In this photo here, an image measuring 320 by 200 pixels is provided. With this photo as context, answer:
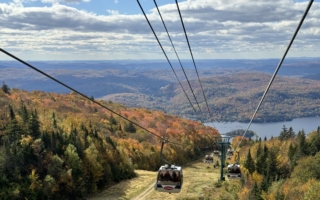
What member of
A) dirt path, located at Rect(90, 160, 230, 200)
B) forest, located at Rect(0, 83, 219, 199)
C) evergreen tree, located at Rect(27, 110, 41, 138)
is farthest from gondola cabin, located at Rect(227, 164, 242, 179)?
evergreen tree, located at Rect(27, 110, 41, 138)

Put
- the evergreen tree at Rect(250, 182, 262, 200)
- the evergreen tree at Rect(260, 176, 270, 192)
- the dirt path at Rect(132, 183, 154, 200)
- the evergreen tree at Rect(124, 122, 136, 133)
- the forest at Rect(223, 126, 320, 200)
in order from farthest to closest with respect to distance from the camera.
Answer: the evergreen tree at Rect(124, 122, 136, 133)
the evergreen tree at Rect(260, 176, 270, 192)
the forest at Rect(223, 126, 320, 200)
the evergreen tree at Rect(250, 182, 262, 200)
the dirt path at Rect(132, 183, 154, 200)

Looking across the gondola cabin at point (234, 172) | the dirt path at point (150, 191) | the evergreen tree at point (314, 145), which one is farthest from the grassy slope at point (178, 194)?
the evergreen tree at point (314, 145)

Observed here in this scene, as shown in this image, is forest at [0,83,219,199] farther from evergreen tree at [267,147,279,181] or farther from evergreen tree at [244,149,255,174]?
evergreen tree at [267,147,279,181]

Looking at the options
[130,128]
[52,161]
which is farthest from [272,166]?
[52,161]

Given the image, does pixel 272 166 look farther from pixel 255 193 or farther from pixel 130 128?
pixel 130 128

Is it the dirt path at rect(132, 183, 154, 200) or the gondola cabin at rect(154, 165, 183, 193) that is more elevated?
the gondola cabin at rect(154, 165, 183, 193)

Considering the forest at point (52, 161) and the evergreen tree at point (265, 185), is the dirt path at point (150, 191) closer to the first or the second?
the forest at point (52, 161)

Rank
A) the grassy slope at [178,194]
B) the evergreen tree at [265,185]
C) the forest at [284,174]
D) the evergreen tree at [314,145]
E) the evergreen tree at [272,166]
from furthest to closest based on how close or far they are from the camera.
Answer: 1. the evergreen tree at [314,145]
2. the evergreen tree at [272,166]
3. the evergreen tree at [265,185]
4. the forest at [284,174]
5. the grassy slope at [178,194]

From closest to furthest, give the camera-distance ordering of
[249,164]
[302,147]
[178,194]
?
1. [178,194]
2. [249,164]
3. [302,147]

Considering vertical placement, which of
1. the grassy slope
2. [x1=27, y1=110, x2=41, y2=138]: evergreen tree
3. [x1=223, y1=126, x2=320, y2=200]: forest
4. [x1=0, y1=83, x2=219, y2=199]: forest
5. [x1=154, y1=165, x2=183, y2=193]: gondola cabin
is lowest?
[x1=223, y1=126, x2=320, y2=200]: forest

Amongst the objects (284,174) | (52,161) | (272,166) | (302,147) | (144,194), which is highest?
(52,161)
